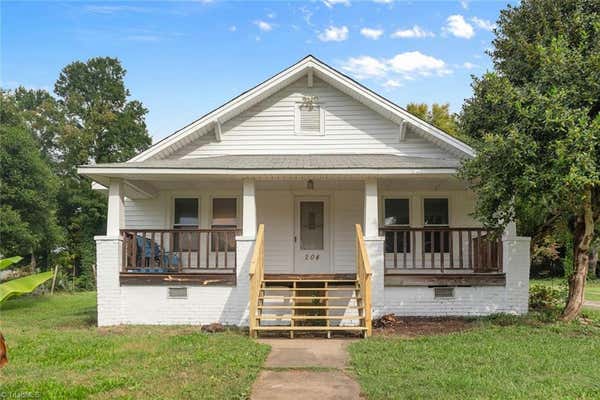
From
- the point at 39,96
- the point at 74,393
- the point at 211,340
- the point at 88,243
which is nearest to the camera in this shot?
the point at 74,393

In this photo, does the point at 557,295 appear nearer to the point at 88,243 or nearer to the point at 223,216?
the point at 223,216

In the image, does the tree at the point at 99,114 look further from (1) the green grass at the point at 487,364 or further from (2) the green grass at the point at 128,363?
(1) the green grass at the point at 487,364

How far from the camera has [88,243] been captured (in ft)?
91.6

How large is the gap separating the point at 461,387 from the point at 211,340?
14.2ft

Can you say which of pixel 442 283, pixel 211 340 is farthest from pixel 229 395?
pixel 442 283

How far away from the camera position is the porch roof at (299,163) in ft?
34.6

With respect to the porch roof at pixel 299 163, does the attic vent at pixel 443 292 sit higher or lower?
lower

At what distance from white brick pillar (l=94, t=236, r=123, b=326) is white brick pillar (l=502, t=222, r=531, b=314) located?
8.14 meters

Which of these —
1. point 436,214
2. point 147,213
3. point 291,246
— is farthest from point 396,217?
point 147,213

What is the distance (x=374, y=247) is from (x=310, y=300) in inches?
67.4

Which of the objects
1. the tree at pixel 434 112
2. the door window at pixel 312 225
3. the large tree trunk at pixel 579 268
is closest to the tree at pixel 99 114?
the tree at pixel 434 112

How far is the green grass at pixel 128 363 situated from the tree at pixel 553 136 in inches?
199

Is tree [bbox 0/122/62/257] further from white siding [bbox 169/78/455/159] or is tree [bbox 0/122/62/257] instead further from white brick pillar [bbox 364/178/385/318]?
white brick pillar [bbox 364/178/385/318]

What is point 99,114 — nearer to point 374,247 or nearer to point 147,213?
point 147,213
